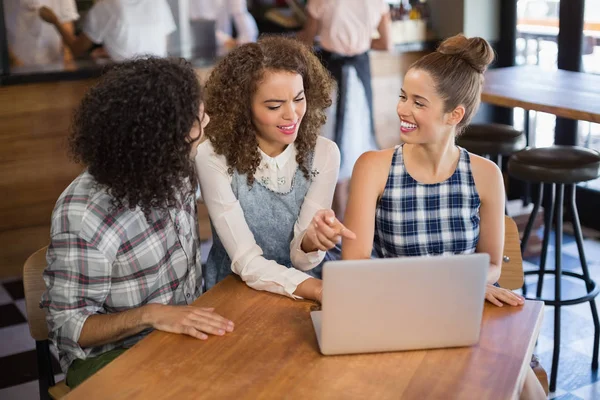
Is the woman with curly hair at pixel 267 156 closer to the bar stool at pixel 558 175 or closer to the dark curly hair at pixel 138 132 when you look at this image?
the dark curly hair at pixel 138 132

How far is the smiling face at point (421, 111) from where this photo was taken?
201 cm

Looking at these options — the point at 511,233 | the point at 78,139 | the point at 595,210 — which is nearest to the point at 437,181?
the point at 511,233

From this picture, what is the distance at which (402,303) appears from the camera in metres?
1.47

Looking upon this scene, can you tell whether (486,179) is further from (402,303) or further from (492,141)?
(492,141)

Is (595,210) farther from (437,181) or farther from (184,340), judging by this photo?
(184,340)

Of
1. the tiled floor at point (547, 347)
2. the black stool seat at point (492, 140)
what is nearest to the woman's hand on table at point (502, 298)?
the tiled floor at point (547, 347)

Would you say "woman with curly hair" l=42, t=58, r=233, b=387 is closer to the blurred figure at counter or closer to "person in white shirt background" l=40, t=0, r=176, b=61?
"person in white shirt background" l=40, t=0, r=176, b=61

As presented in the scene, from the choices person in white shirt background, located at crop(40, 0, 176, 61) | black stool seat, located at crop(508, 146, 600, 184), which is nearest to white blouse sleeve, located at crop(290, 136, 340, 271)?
black stool seat, located at crop(508, 146, 600, 184)

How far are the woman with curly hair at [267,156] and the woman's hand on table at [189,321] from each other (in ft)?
0.91

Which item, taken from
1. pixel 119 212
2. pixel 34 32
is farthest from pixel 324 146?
pixel 34 32

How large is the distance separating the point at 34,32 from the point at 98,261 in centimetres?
250

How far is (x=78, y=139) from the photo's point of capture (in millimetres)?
1735

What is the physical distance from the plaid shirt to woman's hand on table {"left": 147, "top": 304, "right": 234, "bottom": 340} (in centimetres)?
14

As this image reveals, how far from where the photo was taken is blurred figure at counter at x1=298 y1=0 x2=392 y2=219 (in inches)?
167
